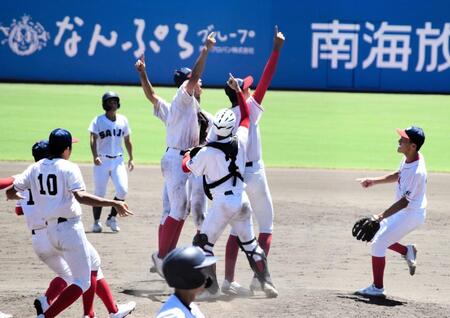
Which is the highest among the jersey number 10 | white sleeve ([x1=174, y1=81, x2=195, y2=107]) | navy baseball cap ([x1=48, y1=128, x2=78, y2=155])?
white sleeve ([x1=174, y1=81, x2=195, y2=107])

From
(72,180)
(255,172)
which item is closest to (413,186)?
(255,172)

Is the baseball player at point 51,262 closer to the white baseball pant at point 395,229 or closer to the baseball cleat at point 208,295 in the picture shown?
the baseball cleat at point 208,295

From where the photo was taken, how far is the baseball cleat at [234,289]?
8828 mm

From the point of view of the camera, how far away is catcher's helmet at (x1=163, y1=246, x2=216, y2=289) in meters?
4.27

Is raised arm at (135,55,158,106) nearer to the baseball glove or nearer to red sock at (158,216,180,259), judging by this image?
red sock at (158,216,180,259)

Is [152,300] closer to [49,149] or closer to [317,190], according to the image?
[49,149]

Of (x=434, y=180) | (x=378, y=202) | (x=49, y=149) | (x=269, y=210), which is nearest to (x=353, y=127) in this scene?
(x=434, y=180)

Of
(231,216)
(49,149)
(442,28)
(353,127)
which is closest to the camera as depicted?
(49,149)

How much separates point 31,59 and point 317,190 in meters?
19.0

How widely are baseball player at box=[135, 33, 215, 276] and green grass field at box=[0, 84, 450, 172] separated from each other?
7.75 metres

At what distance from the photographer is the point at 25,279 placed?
30.4ft

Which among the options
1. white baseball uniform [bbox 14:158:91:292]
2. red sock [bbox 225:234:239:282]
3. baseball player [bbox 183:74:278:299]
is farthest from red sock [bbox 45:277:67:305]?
red sock [bbox 225:234:239:282]

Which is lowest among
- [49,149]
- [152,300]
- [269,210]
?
[152,300]

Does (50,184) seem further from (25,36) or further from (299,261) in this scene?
(25,36)
